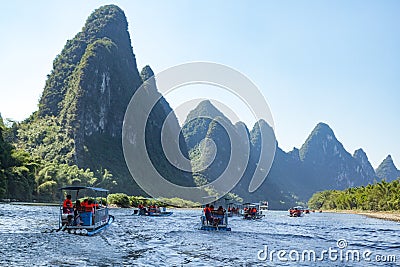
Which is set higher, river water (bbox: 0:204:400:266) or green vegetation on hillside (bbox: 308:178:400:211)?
green vegetation on hillside (bbox: 308:178:400:211)

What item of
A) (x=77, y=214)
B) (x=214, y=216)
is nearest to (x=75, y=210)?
(x=77, y=214)

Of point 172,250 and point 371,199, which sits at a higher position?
point 371,199

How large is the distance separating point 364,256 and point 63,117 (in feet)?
304

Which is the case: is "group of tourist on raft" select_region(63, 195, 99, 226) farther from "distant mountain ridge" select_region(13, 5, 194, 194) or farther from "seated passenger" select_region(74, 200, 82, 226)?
"distant mountain ridge" select_region(13, 5, 194, 194)

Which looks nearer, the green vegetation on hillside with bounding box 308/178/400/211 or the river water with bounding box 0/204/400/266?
the river water with bounding box 0/204/400/266

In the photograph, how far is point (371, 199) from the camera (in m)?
84.8

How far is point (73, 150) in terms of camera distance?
94750 mm

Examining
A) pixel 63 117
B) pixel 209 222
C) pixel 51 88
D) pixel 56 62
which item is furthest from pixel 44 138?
pixel 209 222

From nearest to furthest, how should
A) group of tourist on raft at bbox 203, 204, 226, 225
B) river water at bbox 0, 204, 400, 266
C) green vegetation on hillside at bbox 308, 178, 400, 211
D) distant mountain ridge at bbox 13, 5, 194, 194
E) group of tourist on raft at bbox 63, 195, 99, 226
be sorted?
river water at bbox 0, 204, 400, 266 → group of tourist on raft at bbox 63, 195, 99, 226 → group of tourist on raft at bbox 203, 204, 226, 225 → green vegetation on hillside at bbox 308, 178, 400, 211 → distant mountain ridge at bbox 13, 5, 194, 194

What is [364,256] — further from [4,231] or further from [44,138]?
[44,138]

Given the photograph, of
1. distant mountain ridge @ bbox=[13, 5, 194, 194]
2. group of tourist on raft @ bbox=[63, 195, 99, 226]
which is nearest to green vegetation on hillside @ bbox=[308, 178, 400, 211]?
distant mountain ridge @ bbox=[13, 5, 194, 194]

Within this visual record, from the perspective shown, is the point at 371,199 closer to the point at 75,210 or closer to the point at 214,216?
the point at 214,216

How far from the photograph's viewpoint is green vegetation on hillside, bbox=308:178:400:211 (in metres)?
75.8

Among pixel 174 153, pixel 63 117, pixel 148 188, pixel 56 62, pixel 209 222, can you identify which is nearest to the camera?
pixel 209 222
